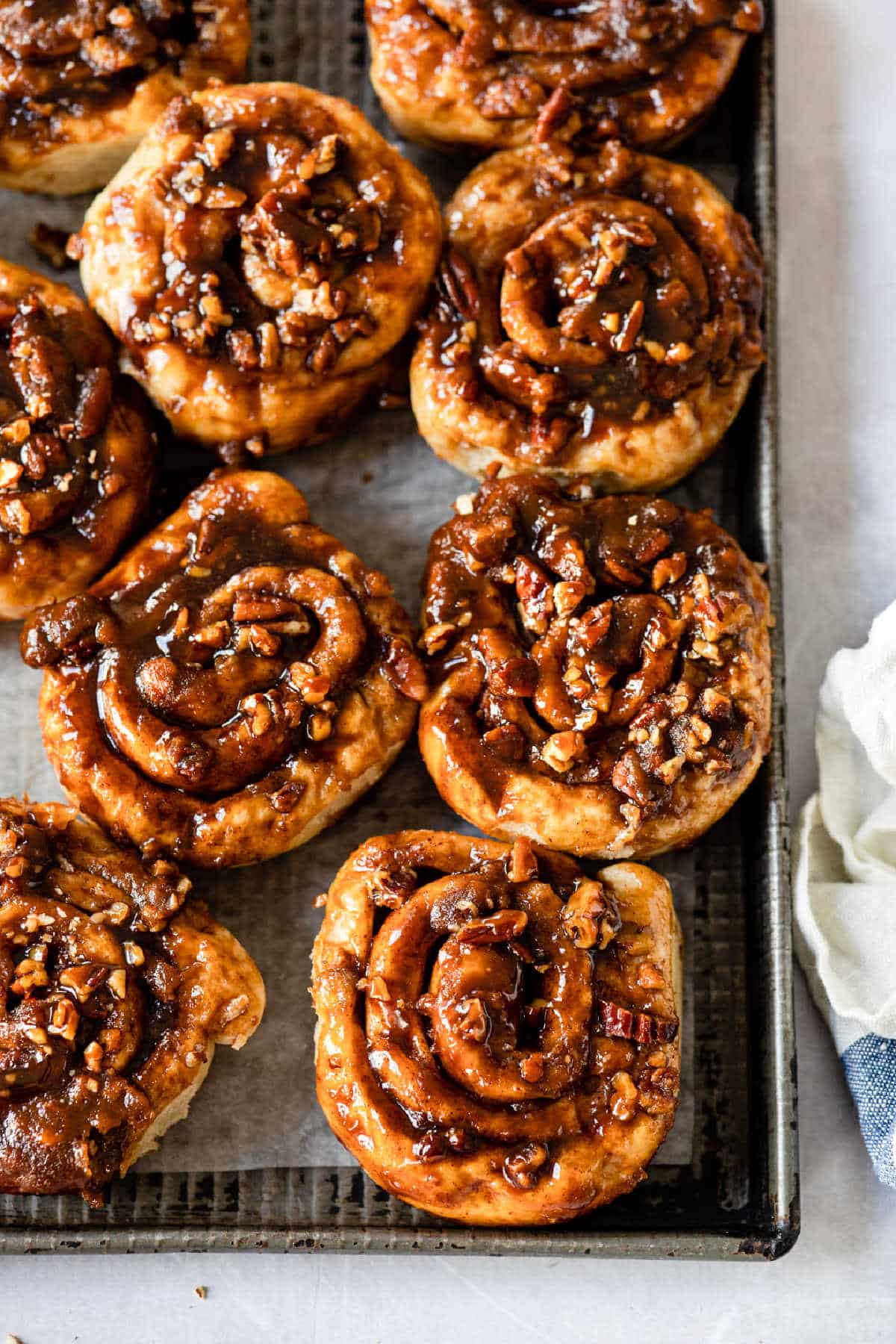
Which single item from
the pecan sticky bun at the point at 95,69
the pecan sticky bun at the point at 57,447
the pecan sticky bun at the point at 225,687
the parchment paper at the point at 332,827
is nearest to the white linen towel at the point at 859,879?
the parchment paper at the point at 332,827

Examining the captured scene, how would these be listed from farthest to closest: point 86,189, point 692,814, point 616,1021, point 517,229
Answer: point 86,189, point 517,229, point 692,814, point 616,1021

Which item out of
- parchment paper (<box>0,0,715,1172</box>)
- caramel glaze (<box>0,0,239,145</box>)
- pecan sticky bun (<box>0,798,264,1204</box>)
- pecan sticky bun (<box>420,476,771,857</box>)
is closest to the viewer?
pecan sticky bun (<box>0,798,264,1204</box>)

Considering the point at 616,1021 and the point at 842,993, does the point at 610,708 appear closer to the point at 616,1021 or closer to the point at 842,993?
the point at 616,1021

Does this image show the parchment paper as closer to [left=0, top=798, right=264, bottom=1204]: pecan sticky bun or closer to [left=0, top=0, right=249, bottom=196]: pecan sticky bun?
[left=0, top=798, right=264, bottom=1204]: pecan sticky bun

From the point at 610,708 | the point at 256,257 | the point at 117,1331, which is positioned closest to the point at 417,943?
the point at 610,708

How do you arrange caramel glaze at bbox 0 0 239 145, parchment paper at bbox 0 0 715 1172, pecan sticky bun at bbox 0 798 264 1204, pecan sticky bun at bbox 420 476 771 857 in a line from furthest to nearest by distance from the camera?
caramel glaze at bbox 0 0 239 145 < parchment paper at bbox 0 0 715 1172 < pecan sticky bun at bbox 420 476 771 857 < pecan sticky bun at bbox 0 798 264 1204

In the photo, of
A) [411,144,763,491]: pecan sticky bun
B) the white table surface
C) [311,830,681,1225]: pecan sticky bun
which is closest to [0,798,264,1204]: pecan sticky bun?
[311,830,681,1225]: pecan sticky bun
